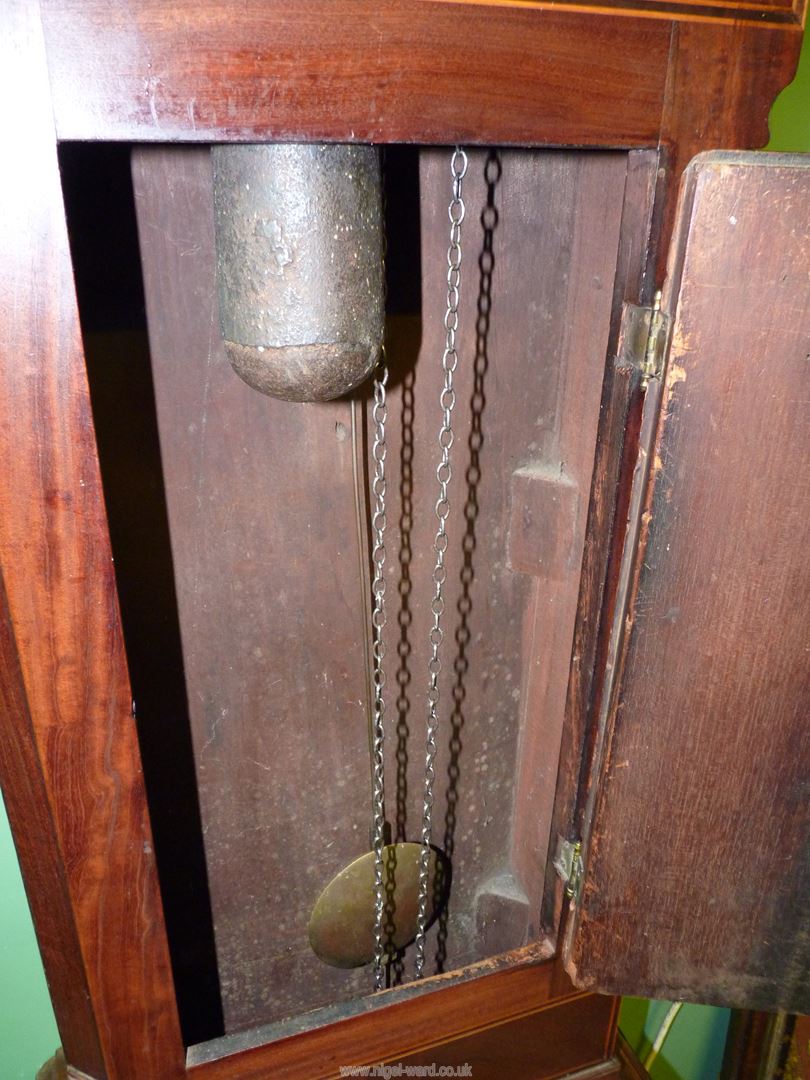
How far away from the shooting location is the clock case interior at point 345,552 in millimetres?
839

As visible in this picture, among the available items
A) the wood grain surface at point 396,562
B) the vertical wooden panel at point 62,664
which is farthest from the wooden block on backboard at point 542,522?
the vertical wooden panel at point 62,664

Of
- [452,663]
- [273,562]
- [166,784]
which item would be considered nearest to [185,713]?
[166,784]

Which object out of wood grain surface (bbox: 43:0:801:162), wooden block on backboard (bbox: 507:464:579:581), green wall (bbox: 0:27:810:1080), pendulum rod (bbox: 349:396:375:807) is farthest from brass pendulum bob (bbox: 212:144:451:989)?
green wall (bbox: 0:27:810:1080)

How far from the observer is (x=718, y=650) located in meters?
0.77

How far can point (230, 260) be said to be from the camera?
72cm

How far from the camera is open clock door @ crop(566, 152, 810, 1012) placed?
2.16 ft

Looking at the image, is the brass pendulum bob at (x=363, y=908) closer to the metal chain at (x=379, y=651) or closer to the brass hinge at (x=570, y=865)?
the metal chain at (x=379, y=651)

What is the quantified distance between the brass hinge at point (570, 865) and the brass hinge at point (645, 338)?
19.5 inches

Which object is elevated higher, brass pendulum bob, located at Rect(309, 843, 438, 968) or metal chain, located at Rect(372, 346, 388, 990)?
metal chain, located at Rect(372, 346, 388, 990)

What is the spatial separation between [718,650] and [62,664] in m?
0.56

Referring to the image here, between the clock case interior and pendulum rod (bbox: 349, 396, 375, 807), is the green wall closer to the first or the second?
the clock case interior

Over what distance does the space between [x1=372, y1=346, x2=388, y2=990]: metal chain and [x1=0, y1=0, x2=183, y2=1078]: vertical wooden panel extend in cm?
35

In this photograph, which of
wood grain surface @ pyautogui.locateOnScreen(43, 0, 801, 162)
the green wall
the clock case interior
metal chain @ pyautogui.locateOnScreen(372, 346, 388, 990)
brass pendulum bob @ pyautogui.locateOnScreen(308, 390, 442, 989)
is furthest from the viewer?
the green wall

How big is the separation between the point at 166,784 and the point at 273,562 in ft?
0.97
